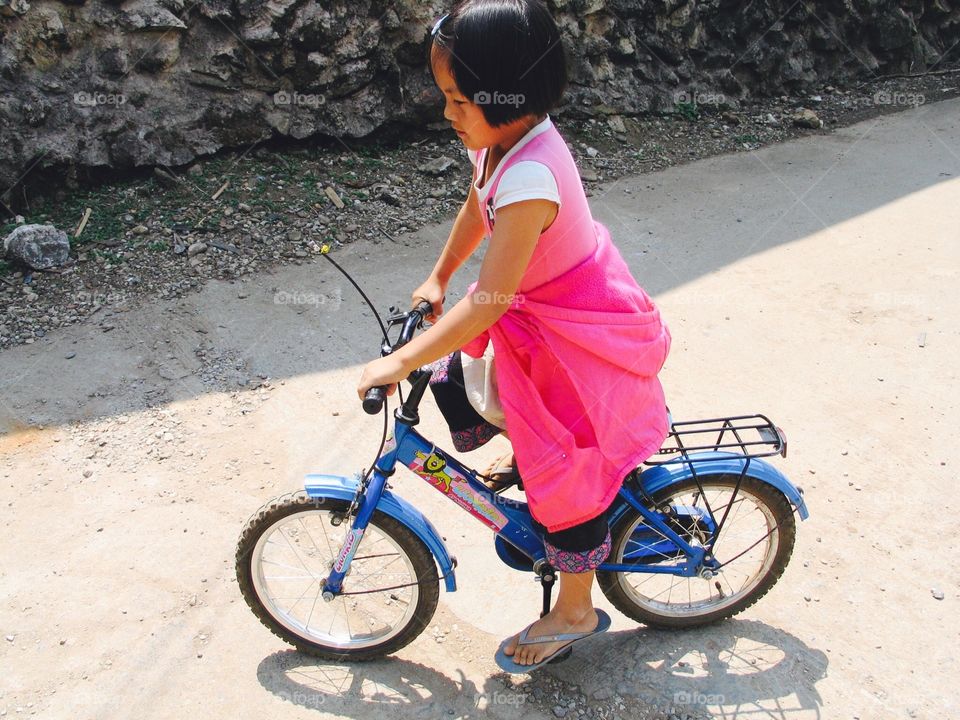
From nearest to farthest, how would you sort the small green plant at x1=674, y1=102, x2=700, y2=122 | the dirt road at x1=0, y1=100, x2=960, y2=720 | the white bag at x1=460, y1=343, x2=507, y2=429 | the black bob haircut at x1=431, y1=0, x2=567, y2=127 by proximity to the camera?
the black bob haircut at x1=431, y1=0, x2=567, y2=127 < the white bag at x1=460, y1=343, x2=507, y2=429 < the dirt road at x1=0, y1=100, x2=960, y2=720 < the small green plant at x1=674, y1=102, x2=700, y2=122

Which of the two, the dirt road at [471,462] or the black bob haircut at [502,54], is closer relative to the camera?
the black bob haircut at [502,54]

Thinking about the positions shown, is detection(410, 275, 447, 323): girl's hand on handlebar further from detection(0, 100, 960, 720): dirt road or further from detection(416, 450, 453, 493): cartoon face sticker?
detection(0, 100, 960, 720): dirt road

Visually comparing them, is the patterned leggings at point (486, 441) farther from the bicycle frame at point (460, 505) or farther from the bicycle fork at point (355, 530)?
the bicycle fork at point (355, 530)

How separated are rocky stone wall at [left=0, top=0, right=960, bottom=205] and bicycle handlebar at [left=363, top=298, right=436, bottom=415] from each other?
128 inches

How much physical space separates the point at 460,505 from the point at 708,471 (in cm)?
68

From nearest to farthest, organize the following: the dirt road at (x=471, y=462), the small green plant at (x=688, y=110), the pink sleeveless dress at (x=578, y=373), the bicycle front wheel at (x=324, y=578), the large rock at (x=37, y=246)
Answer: the pink sleeveless dress at (x=578, y=373)
the bicycle front wheel at (x=324, y=578)
the dirt road at (x=471, y=462)
the large rock at (x=37, y=246)
the small green plant at (x=688, y=110)

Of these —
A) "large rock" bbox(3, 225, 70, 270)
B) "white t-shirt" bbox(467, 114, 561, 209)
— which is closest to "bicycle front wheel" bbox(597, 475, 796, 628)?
"white t-shirt" bbox(467, 114, 561, 209)

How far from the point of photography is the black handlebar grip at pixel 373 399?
1.82m

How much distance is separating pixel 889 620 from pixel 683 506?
0.82 m

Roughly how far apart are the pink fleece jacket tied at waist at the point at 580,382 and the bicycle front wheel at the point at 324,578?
45cm

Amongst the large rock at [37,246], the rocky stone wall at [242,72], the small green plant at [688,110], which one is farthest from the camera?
the small green plant at [688,110]

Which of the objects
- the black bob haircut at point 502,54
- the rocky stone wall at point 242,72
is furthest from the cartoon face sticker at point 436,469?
the rocky stone wall at point 242,72

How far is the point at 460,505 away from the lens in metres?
2.27

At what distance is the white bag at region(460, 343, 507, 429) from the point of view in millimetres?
2129
